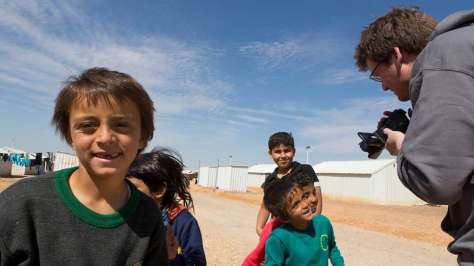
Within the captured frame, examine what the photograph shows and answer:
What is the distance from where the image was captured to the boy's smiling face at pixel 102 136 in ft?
5.80

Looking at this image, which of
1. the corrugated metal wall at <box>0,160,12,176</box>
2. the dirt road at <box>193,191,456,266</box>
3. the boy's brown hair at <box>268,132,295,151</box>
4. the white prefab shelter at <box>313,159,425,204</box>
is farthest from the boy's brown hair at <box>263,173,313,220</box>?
the corrugated metal wall at <box>0,160,12,176</box>

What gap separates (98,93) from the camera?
1.81 metres

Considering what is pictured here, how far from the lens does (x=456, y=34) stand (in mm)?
1678

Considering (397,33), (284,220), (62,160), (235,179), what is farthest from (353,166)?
(397,33)

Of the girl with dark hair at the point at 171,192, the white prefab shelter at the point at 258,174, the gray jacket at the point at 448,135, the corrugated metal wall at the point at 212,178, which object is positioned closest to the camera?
the gray jacket at the point at 448,135

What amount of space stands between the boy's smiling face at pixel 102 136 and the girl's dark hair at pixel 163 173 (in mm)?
1013

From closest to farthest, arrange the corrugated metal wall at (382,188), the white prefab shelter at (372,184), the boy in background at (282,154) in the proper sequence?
1. the boy in background at (282,154)
2. the corrugated metal wall at (382,188)
3. the white prefab shelter at (372,184)

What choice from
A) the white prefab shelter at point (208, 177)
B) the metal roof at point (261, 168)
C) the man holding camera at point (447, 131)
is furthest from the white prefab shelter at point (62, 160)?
the man holding camera at point (447, 131)

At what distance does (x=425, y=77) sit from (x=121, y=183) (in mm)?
1305

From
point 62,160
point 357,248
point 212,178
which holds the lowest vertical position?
point 212,178

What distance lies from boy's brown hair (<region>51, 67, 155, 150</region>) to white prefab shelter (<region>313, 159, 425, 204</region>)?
131ft

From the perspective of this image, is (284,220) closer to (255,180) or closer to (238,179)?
(238,179)

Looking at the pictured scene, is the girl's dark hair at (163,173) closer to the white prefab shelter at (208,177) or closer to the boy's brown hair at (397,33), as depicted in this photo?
the boy's brown hair at (397,33)

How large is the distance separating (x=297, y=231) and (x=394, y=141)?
1.50 metres
